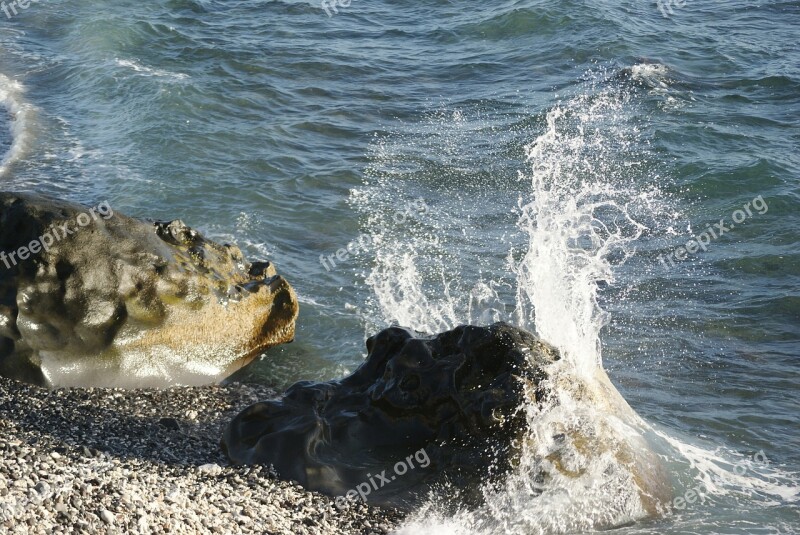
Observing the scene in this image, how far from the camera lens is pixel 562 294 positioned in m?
9.45

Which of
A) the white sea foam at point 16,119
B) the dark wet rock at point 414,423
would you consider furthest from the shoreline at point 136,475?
the white sea foam at point 16,119

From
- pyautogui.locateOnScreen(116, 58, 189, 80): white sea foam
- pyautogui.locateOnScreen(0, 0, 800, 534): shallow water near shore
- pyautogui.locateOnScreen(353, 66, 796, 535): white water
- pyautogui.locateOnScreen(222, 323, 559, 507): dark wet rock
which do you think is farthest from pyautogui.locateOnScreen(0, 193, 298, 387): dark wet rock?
pyautogui.locateOnScreen(116, 58, 189, 80): white sea foam

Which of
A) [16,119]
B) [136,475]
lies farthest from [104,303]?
[16,119]

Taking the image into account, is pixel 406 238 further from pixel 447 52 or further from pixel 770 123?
pixel 447 52

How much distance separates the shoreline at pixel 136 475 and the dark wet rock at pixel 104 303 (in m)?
0.26

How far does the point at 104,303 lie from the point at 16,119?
10034 mm

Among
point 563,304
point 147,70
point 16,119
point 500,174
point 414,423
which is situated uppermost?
point 147,70

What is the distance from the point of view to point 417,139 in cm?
1667

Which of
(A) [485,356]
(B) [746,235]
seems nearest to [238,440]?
(A) [485,356]

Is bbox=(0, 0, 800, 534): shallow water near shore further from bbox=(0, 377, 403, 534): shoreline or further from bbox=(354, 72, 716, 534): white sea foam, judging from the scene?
bbox=(0, 377, 403, 534): shoreline

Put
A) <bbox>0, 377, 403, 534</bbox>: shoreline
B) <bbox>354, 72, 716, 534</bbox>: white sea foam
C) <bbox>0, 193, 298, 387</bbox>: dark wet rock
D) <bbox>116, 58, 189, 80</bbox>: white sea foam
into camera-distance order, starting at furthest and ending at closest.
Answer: <bbox>116, 58, 189, 80</bbox>: white sea foam, <bbox>0, 193, 298, 387</bbox>: dark wet rock, <bbox>354, 72, 716, 534</bbox>: white sea foam, <bbox>0, 377, 403, 534</bbox>: shoreline

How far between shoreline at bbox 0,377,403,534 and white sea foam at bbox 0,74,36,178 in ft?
25.5

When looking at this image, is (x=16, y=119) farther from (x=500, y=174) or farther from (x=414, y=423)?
(x=414, y=423)

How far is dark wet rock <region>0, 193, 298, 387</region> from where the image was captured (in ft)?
28.1
